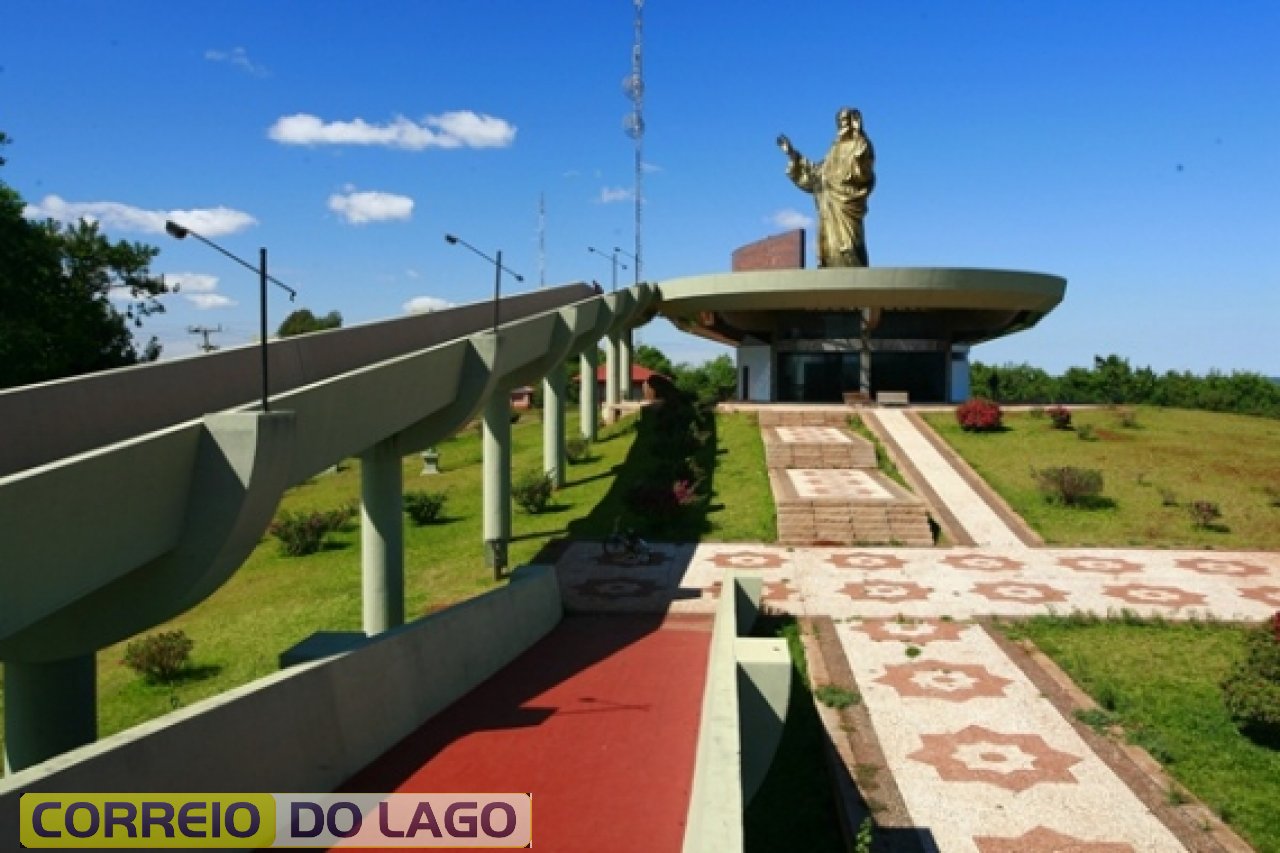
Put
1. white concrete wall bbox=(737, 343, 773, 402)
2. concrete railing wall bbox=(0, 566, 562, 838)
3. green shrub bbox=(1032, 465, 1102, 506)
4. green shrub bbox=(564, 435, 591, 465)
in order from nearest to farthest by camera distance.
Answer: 1. concrete railing wall bbox=(0, 566, 562, 838)
2. green shrub bbox=(1032, 465, 1102, 506)
3. green shrub bbox=(564, 435, 591, 465)
4. white concrete wall bbox=(737, 343, 773, 402)

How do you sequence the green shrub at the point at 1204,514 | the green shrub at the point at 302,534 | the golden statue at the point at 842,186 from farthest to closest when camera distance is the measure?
1. the golden statue at the point at 842,186
2. the green shrub at the point at 302,534
3. the green shrub at the point at 1204,514

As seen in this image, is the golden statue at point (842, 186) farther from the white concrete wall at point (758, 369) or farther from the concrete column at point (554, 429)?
the concrete column at point (554, 429)

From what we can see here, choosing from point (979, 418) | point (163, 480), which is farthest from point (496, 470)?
point (979, 418)

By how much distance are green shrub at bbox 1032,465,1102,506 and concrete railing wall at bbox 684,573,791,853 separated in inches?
595

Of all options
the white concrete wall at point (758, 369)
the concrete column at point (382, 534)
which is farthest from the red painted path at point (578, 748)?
the white concrete wall at point (758, 369)

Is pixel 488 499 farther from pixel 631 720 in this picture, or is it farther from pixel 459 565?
pixel 631 720

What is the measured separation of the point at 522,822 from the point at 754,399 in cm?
4033

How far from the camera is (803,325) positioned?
4597cm

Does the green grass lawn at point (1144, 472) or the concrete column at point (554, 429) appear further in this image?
the concrete column at point (554, 429)

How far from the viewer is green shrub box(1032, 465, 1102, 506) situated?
2403 cm

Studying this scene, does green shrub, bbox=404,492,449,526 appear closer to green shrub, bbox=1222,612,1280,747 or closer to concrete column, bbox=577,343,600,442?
concrete column, bbox=577,343,600,442

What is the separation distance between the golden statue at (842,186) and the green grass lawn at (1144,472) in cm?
1030

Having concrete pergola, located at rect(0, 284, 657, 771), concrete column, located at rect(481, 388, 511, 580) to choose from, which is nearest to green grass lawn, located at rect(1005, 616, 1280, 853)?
concrete pergola, located at rect(0, 284, 657, 771)

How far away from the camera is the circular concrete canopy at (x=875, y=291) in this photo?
35625 millimetres
